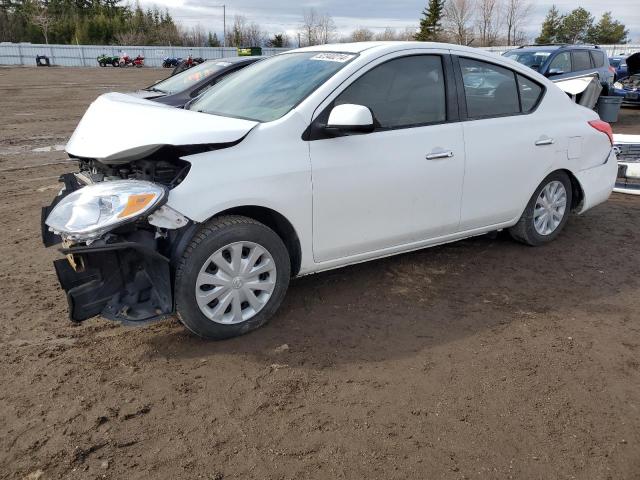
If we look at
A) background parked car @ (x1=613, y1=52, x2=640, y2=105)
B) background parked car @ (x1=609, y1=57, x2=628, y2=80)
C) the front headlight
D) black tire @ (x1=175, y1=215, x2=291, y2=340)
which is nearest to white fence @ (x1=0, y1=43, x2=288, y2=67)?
background parked car @ (x1=609, y1=57, x2=628, y2=80)

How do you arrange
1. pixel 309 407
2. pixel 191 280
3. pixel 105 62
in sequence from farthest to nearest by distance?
pixel 105 62
pixel 191 280
pixel 309 407

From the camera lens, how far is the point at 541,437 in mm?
2607

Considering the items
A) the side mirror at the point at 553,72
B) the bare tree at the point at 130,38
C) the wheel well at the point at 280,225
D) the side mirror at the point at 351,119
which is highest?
the bare tree at the point at 130,38

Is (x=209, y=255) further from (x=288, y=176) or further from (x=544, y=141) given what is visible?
(x=544, y=141)

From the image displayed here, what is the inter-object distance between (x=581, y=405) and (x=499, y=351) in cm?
60

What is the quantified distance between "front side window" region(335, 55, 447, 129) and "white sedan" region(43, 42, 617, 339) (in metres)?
0.01

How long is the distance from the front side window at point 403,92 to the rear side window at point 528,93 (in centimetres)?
97

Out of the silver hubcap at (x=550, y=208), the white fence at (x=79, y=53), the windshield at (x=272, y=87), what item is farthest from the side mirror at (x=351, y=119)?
the white fence at (x=79, y=53)

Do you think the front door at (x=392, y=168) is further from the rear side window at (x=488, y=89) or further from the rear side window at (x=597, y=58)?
the rear side window at (x=597, y=58)

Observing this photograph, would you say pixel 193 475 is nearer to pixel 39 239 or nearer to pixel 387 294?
pixel 387 294

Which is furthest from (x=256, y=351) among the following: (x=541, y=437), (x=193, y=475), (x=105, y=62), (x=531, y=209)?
(x=105, y=62)

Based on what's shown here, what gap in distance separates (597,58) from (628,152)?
8858 millimetres

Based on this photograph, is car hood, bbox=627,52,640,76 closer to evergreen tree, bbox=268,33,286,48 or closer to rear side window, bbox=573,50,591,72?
rear side window, bbox=573,50,591,72

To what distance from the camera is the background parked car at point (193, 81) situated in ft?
26.7
